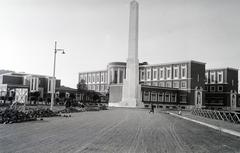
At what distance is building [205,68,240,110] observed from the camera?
126125mm

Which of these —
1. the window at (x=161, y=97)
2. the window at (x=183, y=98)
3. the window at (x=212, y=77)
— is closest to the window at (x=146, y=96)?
the window at (x=161, y=97)

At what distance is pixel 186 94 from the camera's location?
11700 cm

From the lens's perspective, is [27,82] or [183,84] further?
[27,82]

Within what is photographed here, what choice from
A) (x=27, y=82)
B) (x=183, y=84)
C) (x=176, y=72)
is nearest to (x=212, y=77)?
(x=183, y=84)

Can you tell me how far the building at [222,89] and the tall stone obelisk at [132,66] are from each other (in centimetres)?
4301

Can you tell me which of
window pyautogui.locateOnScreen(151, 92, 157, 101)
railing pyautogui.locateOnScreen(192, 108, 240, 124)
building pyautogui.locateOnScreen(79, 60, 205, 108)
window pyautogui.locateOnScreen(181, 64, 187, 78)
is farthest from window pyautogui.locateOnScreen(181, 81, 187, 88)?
railing pyautogui.locateOnScreen(192, 108, 240, 124)

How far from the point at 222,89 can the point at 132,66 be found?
2124 inches

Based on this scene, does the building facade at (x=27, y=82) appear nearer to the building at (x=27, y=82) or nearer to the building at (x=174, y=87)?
the building at (x=27, y=82)

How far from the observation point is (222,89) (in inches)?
5022

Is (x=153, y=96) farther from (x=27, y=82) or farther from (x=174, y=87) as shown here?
(x=27, y=82)

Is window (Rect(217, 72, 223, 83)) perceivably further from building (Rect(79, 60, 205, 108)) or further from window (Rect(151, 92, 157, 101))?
window (Rect(151, 92, 157, 101))

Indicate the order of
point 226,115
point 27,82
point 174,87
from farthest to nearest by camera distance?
1. point 174,87
2. point 27,82
3. point 226,115

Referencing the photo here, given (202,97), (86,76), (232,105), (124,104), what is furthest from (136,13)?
(86,76)

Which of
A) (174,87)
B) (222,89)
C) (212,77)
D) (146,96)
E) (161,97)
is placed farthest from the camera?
(212,77)
